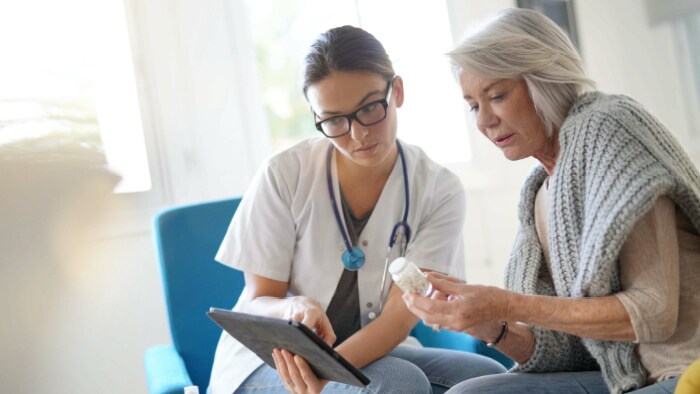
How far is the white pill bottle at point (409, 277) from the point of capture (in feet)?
3.97

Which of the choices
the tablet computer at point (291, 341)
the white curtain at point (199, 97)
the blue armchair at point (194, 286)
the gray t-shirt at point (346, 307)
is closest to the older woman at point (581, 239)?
the tablet computer at point (291, 341)

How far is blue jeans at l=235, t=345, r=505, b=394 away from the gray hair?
57cm

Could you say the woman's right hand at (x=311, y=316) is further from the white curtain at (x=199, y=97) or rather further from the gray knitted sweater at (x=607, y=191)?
the white curtain at (x=199, y=97)

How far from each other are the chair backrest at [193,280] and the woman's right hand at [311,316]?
0.53 metres

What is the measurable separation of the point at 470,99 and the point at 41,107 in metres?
1.45

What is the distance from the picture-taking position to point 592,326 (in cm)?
123

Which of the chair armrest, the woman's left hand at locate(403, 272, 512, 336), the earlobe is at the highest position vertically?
the earlobe

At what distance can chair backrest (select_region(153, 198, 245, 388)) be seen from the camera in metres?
2.02

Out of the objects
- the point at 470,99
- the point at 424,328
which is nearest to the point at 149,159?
the point at 424,328

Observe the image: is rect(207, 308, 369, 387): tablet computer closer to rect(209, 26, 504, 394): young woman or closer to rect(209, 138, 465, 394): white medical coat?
rect(209, 26, 504, 394): young woman

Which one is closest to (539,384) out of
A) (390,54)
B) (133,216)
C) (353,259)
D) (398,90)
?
(353,259)

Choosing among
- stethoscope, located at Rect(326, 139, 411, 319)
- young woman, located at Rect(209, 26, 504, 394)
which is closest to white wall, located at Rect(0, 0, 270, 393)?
young woman, located at Rect(209, 26, 504, 394)

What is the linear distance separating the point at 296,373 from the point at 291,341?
0.50 ft

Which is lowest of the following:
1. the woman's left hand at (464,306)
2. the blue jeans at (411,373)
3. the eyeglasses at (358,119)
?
the blue jeans at (411,373)
